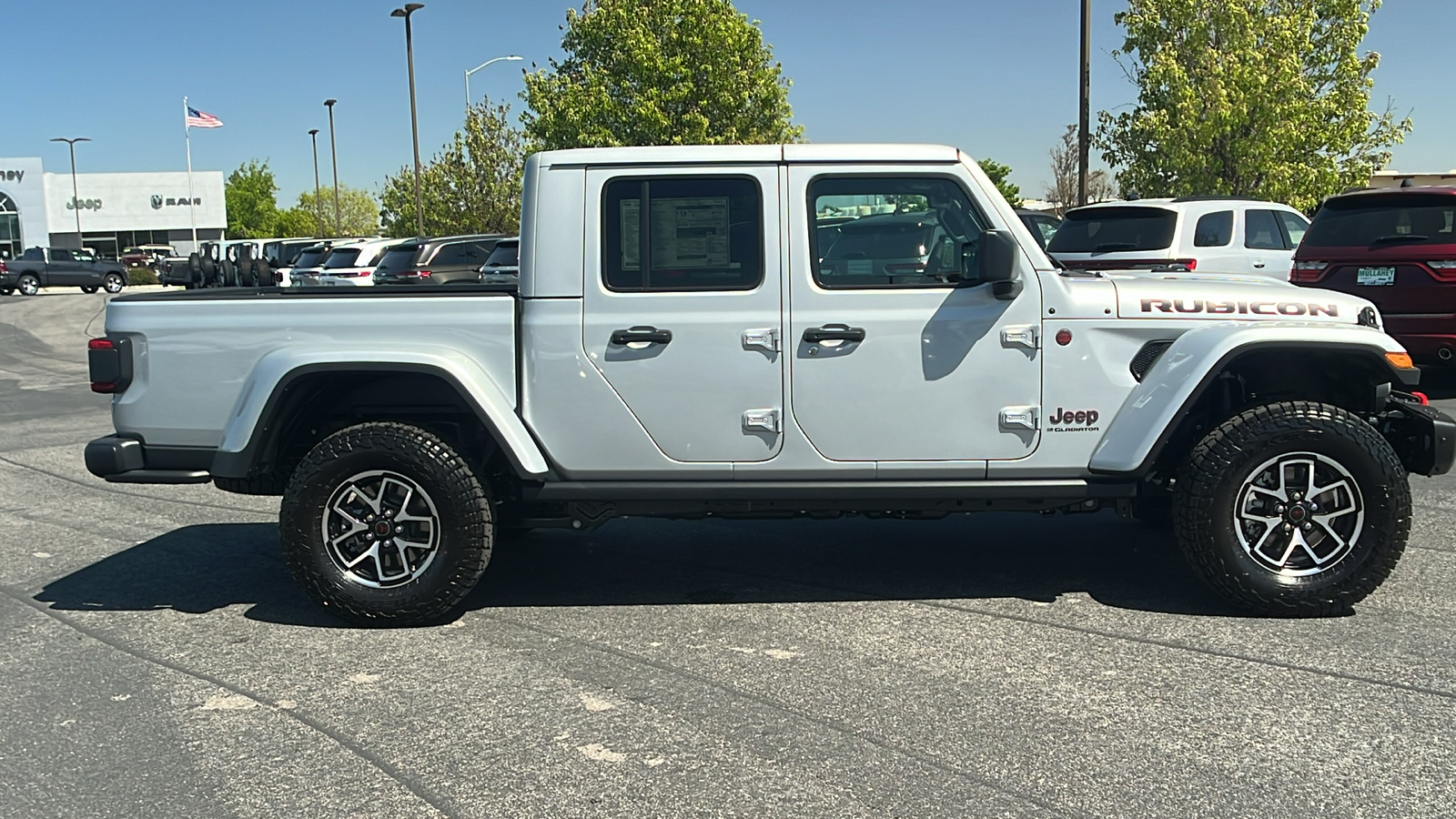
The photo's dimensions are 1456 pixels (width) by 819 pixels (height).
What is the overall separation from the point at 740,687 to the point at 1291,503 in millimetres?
2435

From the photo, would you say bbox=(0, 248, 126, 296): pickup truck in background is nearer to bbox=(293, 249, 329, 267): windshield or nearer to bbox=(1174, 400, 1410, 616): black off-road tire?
bbox=(293, 249, 329, 267): windshield

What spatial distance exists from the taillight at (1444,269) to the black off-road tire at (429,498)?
8.58 meters

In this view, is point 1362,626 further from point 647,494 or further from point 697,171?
point 697,171

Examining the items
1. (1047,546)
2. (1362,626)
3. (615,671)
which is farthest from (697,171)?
(1362,626)

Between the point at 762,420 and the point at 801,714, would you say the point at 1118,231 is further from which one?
the point at 801,714

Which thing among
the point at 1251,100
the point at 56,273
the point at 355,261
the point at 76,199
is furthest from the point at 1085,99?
the point at 76,199

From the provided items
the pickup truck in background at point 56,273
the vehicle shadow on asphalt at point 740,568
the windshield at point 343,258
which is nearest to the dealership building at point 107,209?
the pickup truck in background at point 56,273

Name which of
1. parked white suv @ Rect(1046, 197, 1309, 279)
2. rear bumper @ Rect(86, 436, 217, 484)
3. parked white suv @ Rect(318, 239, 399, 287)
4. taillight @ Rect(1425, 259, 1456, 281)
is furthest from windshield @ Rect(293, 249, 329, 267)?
rear bumper @ Rect(86, 436, 217, 484)

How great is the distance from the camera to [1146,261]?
12.1 meters

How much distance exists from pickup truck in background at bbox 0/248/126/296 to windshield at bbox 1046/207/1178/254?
138 ft

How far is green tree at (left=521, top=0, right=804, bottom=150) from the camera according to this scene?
3250 centimetres

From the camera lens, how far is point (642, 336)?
4922mm

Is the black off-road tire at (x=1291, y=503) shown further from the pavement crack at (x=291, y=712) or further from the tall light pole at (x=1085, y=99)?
the tall light pole at (x=1085, y=99)

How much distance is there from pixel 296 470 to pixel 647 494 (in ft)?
4.78
